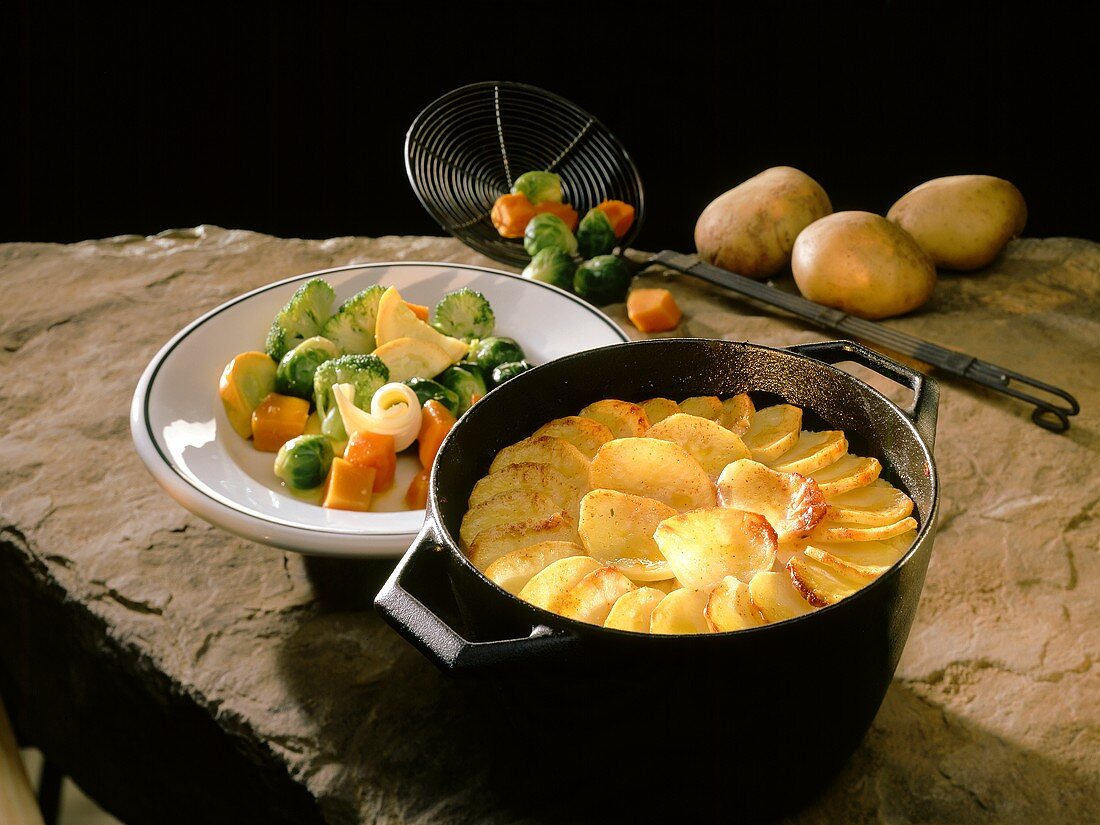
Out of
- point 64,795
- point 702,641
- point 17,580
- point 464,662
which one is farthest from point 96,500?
point 702,641

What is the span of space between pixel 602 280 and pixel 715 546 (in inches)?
73.8

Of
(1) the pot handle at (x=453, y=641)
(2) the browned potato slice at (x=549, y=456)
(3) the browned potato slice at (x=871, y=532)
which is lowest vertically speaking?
(2) the browned potato slice at (x=549, y=456)

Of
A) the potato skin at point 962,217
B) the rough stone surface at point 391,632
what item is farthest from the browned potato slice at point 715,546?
the potato skin at point 962,217

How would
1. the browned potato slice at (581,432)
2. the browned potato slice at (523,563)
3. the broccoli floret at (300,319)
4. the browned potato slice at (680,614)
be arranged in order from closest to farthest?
the browned potato slice at (680,614) → the browned potato slice at (523,563) → the browned potato slice at (581,432) → the broccoli floret at (300,319)

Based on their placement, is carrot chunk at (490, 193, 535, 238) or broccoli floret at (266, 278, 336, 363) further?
carrot chunk at (490, 193, 535, 238)

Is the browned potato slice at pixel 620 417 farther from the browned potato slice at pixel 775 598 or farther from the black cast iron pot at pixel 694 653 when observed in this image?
the browned potato slice at pixel 775 598

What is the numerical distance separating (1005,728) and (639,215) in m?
2.22

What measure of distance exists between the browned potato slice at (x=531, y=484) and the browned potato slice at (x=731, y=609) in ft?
0.96

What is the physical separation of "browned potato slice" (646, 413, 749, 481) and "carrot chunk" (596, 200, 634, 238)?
6.36 feet

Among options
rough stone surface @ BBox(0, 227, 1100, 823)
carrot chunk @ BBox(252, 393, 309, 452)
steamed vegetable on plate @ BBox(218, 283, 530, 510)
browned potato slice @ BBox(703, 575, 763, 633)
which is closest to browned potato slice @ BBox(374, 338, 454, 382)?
steamed vegetable on plate @ BBox(218, 283, 530, 510)

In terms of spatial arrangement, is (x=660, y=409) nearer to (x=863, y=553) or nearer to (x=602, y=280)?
(x=863, y=553)

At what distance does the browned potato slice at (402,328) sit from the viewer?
2229 mm

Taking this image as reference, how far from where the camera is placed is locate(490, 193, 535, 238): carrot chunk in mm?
3201

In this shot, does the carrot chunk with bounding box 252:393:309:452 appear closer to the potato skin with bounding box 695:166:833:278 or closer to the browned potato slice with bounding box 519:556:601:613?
the browned potato slice with bounding box 519:556:601:613
